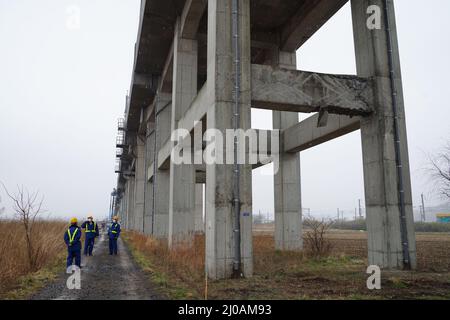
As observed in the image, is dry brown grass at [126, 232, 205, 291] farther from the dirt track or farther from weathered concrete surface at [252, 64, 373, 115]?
weathered concrete surface at [252, 64, 373, 115]

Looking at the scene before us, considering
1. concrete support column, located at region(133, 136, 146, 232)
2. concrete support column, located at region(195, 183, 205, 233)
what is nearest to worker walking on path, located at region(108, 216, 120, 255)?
concrete support column, located at region(195, 183, 205, 233)

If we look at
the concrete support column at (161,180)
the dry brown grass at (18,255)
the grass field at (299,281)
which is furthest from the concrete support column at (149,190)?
the grass field at (299,281)

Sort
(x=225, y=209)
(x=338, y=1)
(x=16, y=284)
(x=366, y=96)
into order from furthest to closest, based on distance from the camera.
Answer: (x=338, y=1) → (x=366, y=96) → (x=225, y=209) → (x=16, y=284)

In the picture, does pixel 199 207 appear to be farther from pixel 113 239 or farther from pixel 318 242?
pixel 318 242

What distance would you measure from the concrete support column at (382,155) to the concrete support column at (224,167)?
13.7ft

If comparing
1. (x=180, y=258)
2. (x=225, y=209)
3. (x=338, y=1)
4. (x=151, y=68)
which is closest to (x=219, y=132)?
(x=225, y=209)

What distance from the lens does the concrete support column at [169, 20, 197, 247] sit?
51.6 feet

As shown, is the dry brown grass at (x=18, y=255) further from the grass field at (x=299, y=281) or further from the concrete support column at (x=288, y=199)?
the concrete support column at (x=288, y=199)

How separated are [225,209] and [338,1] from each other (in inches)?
406

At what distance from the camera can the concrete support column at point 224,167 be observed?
899 centimetres

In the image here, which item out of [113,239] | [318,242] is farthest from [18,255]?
[318,242]

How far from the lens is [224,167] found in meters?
9.27
